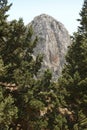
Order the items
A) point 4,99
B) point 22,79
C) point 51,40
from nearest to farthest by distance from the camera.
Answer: point 4,99 → point 22,79 → point 51,40

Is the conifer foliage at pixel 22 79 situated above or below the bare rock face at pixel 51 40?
below

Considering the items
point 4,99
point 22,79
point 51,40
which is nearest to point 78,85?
→ point 22,79

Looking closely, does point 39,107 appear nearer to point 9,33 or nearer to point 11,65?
point 11,65

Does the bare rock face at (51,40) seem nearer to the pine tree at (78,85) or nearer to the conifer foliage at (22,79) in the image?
the pine tree at (78,85)

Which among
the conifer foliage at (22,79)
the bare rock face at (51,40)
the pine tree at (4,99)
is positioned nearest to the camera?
the pine tree at (4,99)

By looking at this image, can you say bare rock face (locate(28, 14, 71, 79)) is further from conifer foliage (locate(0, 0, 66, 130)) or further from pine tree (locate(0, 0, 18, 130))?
pine tree (locate(0, 0, 18, 130))

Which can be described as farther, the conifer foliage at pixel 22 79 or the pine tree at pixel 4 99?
the conifer foliage at pixel 22 79

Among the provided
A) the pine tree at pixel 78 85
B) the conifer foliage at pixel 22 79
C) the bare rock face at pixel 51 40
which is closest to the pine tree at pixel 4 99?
the conifer foliage at pixel 22 79

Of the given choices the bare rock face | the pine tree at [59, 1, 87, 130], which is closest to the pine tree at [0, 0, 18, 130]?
the pine tree at [59, 1, 87, 130]

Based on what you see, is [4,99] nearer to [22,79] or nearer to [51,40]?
[22,79]

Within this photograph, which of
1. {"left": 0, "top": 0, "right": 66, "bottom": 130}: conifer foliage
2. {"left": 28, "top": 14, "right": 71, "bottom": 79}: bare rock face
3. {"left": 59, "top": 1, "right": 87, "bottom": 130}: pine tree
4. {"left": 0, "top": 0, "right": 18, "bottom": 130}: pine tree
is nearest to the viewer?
{"left": 0, "top": 0, "right": 18, "bottom": 130}: pine tree

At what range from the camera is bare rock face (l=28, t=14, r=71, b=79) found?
A: 94.9 m

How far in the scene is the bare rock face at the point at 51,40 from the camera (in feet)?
311

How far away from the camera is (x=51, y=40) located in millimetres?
98438
